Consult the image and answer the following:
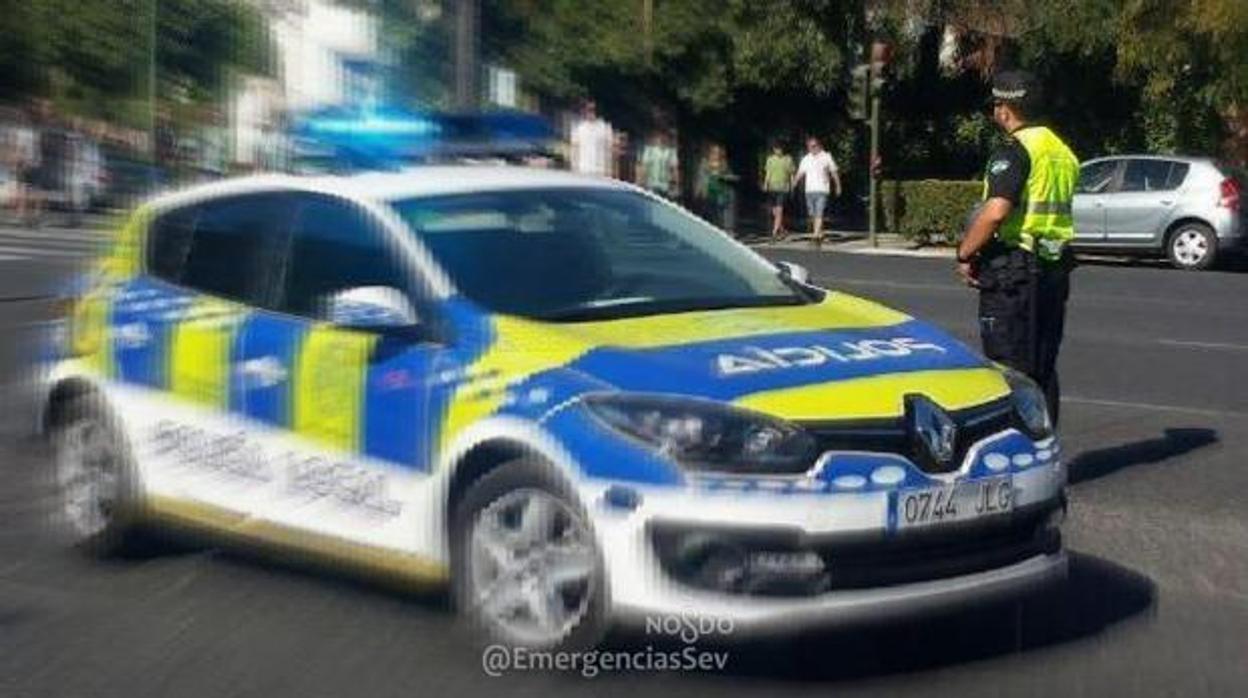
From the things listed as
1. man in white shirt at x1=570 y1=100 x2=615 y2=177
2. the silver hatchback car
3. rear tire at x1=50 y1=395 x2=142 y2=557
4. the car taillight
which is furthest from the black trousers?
the car taillight

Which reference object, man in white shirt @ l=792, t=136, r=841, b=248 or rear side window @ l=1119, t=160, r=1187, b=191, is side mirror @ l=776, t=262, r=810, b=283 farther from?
man in white shirt @ l=792, t=136, r=841, b=248

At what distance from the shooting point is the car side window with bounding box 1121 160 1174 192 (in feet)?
85.7

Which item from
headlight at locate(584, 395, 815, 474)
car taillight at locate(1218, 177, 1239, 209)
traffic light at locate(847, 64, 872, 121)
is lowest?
headlight at locate(584, 395, 815, 474)

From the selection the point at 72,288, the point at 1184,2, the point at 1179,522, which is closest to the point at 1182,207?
the point at 1184,2

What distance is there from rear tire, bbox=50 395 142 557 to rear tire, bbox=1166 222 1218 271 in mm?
19966

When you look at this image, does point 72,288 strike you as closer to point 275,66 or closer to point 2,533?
point 2,533

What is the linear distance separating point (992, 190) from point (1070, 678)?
9.54ft

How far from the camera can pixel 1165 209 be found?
2586 centimetres

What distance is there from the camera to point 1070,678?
5996mm

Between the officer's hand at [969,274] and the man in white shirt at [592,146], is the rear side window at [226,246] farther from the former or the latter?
the man in white shirt at [592,146]

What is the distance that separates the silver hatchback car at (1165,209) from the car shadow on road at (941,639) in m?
18.9

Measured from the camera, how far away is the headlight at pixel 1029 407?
6277 mm

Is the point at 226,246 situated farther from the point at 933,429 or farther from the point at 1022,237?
the point at 1022,237

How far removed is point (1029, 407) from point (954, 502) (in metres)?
0.70
